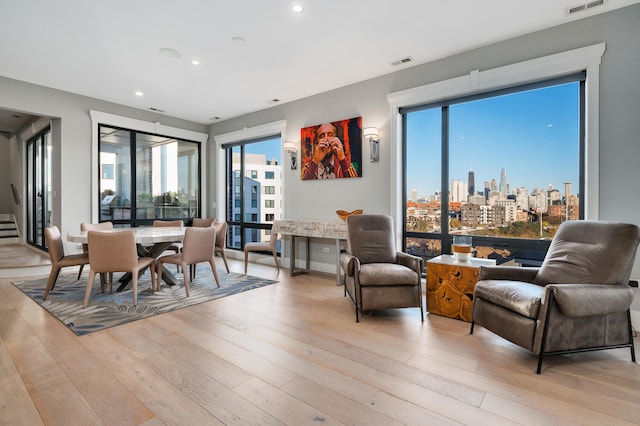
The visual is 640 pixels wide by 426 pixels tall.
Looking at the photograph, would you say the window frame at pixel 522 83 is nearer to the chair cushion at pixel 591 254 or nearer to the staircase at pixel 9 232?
the chair cushion at pixel 591 254

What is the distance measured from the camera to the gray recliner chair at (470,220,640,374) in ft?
6.97

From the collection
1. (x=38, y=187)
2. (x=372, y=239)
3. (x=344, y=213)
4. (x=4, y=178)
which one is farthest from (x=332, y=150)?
(x=4, y=178)

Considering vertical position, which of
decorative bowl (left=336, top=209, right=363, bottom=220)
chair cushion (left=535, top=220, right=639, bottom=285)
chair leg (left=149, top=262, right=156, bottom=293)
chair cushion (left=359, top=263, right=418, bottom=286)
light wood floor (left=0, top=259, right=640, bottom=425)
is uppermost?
decorative bowl (left=336, top=209, right=363, bottom=220)

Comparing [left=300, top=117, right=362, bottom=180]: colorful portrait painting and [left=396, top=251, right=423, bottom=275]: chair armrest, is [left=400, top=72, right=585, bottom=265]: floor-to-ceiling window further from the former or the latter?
[left=396, top=251, right=423, bottom=275]: chair armrest

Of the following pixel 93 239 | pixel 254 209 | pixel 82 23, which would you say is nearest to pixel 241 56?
pixel 82 23

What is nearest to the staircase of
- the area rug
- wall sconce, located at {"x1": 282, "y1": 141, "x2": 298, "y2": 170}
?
the area rug

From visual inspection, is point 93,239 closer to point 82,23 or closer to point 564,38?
point 82,23

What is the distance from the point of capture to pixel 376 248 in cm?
361

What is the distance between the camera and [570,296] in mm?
2092

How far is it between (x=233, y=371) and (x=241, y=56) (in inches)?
136

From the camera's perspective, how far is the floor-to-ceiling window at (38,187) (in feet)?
20.0

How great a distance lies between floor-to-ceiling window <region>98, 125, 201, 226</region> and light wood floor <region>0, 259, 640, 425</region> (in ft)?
10.2

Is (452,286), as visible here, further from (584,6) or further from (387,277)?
(584,6)

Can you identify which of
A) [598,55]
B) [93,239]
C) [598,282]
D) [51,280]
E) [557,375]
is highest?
[598,55]
